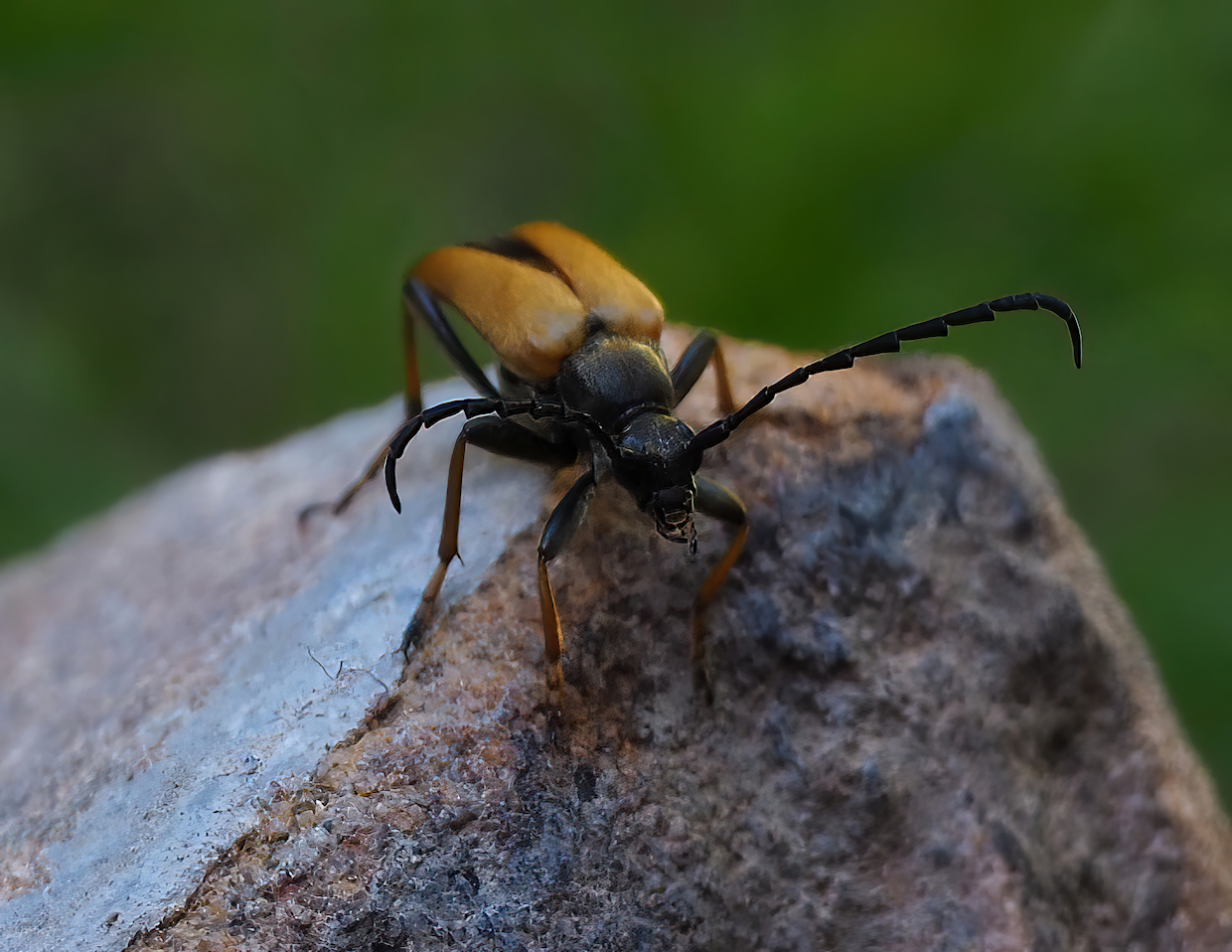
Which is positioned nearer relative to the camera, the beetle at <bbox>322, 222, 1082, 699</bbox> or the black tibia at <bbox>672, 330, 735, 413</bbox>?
the beetle at <bbox>322, 222, 1082, 699</bbox>

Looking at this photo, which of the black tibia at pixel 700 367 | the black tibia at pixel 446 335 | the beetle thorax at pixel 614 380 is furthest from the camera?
the black tibia at pixel 446 335

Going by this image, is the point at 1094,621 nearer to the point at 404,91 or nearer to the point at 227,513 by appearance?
the point at 227,513

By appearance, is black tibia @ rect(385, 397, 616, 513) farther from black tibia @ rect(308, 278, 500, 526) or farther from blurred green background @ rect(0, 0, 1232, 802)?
blurred green background @ rect(0, 0, 1232, 802)

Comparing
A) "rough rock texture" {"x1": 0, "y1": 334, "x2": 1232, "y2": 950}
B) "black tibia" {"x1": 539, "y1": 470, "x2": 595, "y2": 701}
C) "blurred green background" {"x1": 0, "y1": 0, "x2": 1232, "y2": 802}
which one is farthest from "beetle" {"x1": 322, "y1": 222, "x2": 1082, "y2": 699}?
"blurred green background" {"x1": 0, "y1": 0, "x2": 1232, "y2": 802}

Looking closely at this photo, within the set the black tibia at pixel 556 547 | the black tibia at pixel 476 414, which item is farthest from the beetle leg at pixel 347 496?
the black tibia at pixel 556 547

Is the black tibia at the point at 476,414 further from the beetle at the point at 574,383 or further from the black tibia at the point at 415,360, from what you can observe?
the black tibia at the point at 415,360

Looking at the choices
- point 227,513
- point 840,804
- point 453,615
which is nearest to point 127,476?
point 227,513

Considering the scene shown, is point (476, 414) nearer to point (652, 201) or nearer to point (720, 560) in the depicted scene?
point (720, 560)
